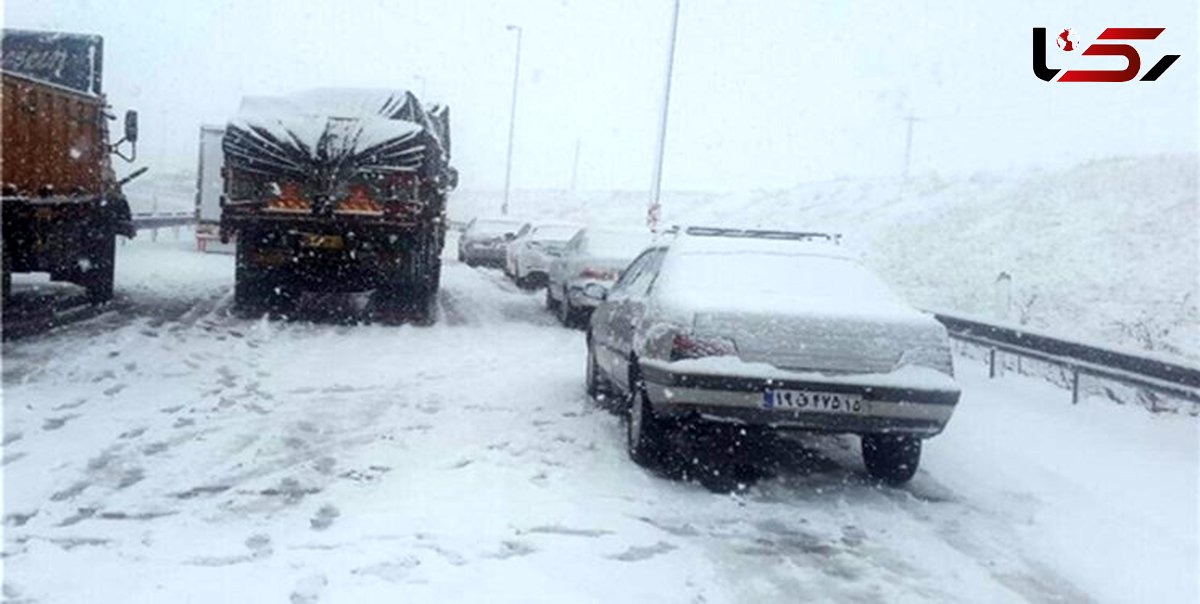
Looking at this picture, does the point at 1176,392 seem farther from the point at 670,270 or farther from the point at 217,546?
the point at 217,546

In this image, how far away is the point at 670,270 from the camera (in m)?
7.55

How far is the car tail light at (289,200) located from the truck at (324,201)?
12 millimetres

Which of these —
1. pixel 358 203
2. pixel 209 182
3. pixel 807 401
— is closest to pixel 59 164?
pixel 358 203

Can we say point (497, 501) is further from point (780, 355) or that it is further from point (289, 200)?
point (289, 200)

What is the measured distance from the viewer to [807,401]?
6.45m

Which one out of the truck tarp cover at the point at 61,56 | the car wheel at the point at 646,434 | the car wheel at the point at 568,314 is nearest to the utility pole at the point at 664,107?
the car wheel at the point at 568,314

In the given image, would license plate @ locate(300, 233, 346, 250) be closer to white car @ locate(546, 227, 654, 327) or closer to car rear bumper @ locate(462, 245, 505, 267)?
white car @ locate(546, 227, 654, 327)

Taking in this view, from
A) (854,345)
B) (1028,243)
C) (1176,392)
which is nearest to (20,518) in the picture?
(854,345)

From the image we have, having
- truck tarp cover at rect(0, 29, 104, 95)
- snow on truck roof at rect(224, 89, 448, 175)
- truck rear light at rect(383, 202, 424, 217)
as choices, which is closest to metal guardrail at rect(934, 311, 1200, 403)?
truck rear light at rect(383, 202, 424, 217)

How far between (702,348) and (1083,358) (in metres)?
4.89

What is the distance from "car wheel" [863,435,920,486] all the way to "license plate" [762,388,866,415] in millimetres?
702

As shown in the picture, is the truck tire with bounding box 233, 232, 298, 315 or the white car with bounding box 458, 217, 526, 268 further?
the white car with bounding box 458, 217, 526, 268

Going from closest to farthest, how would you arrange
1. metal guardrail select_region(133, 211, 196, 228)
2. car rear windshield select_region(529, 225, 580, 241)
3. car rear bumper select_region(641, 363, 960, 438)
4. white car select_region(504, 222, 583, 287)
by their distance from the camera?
car rear bumper select_region(641, 363, 960, 438), white car select_region(504, 222, 583, 287), car rear windshield select_region(529, 225, 580, 241), metal guardrail select_region(133, 211, 196, 228)

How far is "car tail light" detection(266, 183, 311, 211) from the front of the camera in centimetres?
1451
